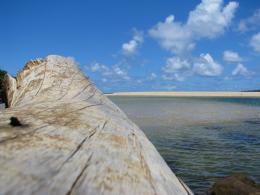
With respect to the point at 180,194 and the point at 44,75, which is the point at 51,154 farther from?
the point at 44,75

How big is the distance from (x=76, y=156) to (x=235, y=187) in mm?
7033

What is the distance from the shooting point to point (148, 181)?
106 inches

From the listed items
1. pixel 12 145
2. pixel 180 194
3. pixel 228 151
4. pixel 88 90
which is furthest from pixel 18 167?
pixel 228 151

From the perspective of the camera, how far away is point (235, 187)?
8.91m

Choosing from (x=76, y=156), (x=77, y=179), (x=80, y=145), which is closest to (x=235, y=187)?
(x=80, y=145)

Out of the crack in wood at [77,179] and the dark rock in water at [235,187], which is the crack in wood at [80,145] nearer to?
the crack in wood at [77,179]

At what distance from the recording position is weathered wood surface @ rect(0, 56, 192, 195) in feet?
7.29

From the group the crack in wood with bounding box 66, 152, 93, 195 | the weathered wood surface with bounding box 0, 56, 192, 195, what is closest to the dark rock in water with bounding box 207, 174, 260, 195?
the weathered wood surface with bounding box 0, 56, 192, 195

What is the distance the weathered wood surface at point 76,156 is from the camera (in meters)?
2.22

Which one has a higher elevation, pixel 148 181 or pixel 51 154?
pixel 51 154

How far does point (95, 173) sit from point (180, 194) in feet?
2.34

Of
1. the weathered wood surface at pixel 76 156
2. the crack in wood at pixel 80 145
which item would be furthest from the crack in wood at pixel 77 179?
the crack in wood at pixel 80 145

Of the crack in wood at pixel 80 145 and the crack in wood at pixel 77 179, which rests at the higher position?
the crack in wood at pixel 80 145

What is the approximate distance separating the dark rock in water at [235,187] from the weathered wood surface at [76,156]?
568cm
